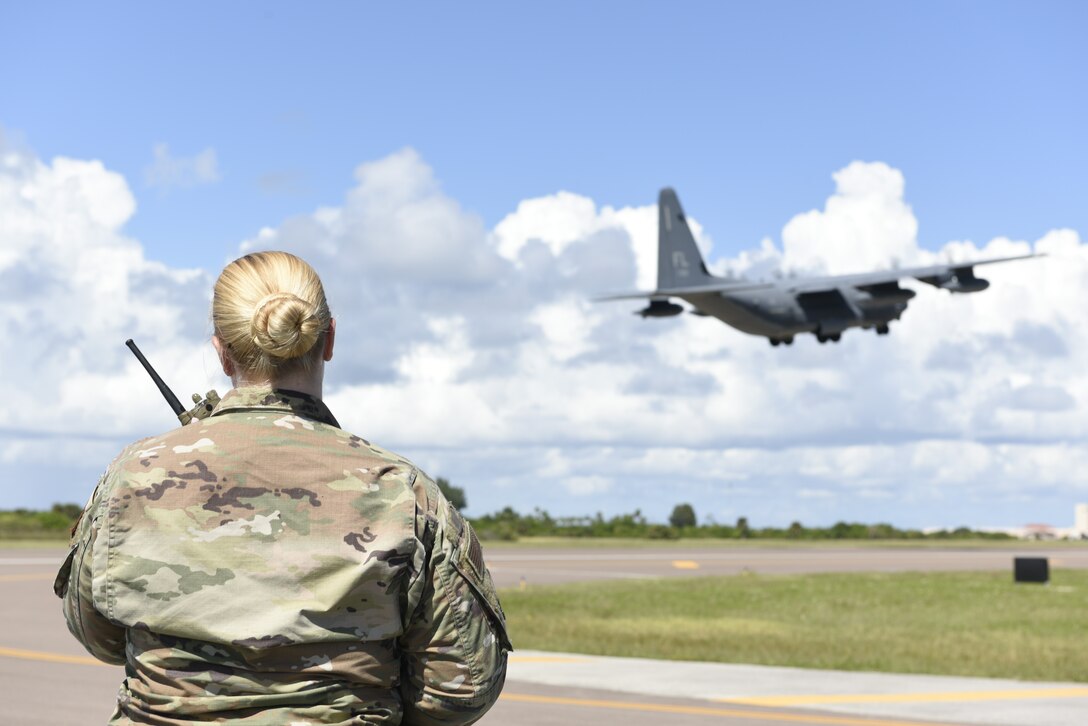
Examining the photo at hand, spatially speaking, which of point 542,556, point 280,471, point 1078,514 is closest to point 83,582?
point 280,471

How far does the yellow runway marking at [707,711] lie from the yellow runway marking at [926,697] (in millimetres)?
699

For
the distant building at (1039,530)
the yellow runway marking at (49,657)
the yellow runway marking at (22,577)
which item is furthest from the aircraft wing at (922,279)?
the distant building at (1039,530)

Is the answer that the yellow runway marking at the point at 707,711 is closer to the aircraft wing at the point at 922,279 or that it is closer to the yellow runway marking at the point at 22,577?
the yellow runway marking at the point at 22,577

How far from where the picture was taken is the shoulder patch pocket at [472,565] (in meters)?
3.02

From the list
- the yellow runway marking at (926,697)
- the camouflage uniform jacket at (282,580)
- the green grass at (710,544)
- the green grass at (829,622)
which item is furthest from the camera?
the green grass at (710,544)

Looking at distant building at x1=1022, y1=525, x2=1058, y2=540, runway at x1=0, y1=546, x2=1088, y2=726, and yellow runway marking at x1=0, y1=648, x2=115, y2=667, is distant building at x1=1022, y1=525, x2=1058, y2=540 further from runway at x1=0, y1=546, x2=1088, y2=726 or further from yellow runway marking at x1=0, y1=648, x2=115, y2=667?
yellow runway marking at x1=0, y1=648, x2=115, y2=667

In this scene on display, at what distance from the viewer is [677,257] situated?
66.6 meters

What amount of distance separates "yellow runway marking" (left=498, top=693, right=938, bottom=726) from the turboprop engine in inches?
1679

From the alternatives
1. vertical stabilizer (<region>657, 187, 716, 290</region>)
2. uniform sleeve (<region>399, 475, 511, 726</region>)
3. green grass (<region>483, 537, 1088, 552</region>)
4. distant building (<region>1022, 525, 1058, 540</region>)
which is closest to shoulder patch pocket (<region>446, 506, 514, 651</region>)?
uniform sleeve (<region>399, 475, 511, 726</region>)

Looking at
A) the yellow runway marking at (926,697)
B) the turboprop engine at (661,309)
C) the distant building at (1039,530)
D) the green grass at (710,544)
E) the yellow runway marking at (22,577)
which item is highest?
the turboprop engine at (661,309)

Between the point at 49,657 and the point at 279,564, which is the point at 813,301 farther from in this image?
the point at 279,564

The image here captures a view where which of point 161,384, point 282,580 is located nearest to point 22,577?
point 161,384

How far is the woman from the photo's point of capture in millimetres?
2912

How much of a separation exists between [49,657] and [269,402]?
48.8ft
